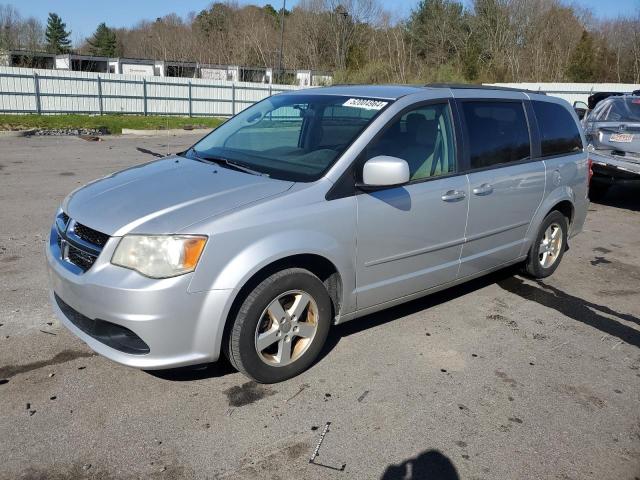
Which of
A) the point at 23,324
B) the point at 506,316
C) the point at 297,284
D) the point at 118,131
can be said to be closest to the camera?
the point at 297,284

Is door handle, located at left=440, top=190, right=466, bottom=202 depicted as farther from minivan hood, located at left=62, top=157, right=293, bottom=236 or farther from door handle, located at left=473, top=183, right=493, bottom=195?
minivan hood, located at left=62, top=157, right=293, bottom=236

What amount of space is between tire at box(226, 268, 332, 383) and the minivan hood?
1.71 ft

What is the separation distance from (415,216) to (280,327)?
1.25m

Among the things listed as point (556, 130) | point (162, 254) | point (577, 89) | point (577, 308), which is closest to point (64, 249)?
point (162, 254)

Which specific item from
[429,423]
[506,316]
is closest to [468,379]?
[429,423]

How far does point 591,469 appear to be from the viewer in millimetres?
2820

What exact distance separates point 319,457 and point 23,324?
2.55m

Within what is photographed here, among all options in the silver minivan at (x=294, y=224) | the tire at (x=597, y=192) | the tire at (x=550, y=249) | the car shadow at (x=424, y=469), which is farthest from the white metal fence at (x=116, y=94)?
the car shadow at (x=424, y=469)

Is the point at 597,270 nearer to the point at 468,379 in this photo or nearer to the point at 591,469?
the point at 468,379

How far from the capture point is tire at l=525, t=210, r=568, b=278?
538 centimetres

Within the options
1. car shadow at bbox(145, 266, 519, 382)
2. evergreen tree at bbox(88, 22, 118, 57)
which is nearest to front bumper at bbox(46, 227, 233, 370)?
car shadow at bbox(145, 266, 519, 382)

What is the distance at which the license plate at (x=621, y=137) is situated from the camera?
29.1 ft

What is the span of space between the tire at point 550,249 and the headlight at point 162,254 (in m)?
3.58

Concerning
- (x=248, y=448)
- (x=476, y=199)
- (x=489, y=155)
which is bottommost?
(x=248, y=448)
